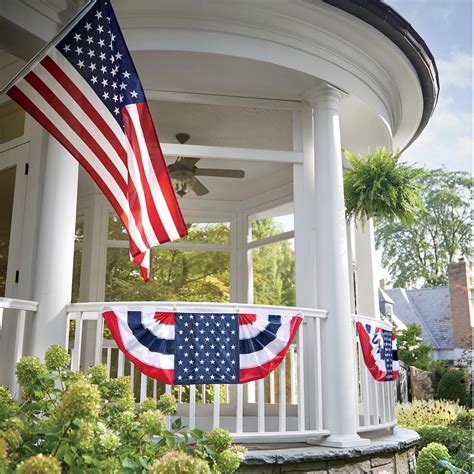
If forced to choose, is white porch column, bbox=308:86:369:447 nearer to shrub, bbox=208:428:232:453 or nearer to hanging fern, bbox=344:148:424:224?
hanging fern, bbox=344:148:424:224

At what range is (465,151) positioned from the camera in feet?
136

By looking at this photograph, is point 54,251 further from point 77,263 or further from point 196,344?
point 77,263

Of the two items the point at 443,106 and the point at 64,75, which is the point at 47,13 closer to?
the point at 64,75

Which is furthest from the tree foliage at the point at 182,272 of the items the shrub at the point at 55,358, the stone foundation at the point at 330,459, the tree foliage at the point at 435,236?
the tree foliage at the point at 435,236

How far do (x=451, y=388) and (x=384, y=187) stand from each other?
45.5 ft

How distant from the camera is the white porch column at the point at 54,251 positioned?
421 cm

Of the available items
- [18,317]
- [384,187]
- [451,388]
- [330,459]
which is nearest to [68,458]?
[18,317]

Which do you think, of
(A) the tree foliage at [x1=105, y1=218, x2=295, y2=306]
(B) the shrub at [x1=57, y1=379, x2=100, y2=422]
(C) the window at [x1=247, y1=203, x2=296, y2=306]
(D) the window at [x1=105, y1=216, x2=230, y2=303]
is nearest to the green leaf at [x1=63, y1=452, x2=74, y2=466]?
(B) the shrub at [x1=57, y1=379, x2=100, y2=422]

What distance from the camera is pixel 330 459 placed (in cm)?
429

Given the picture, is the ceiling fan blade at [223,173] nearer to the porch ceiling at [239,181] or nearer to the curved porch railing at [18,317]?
the porch ceiling at [239,181]

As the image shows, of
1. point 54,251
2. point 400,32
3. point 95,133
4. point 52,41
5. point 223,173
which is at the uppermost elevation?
point 400,32

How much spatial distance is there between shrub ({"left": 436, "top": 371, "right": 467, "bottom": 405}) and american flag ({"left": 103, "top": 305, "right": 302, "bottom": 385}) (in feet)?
48.2

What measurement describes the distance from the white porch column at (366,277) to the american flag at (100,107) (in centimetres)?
355

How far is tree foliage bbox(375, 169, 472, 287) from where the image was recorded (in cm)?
3092
